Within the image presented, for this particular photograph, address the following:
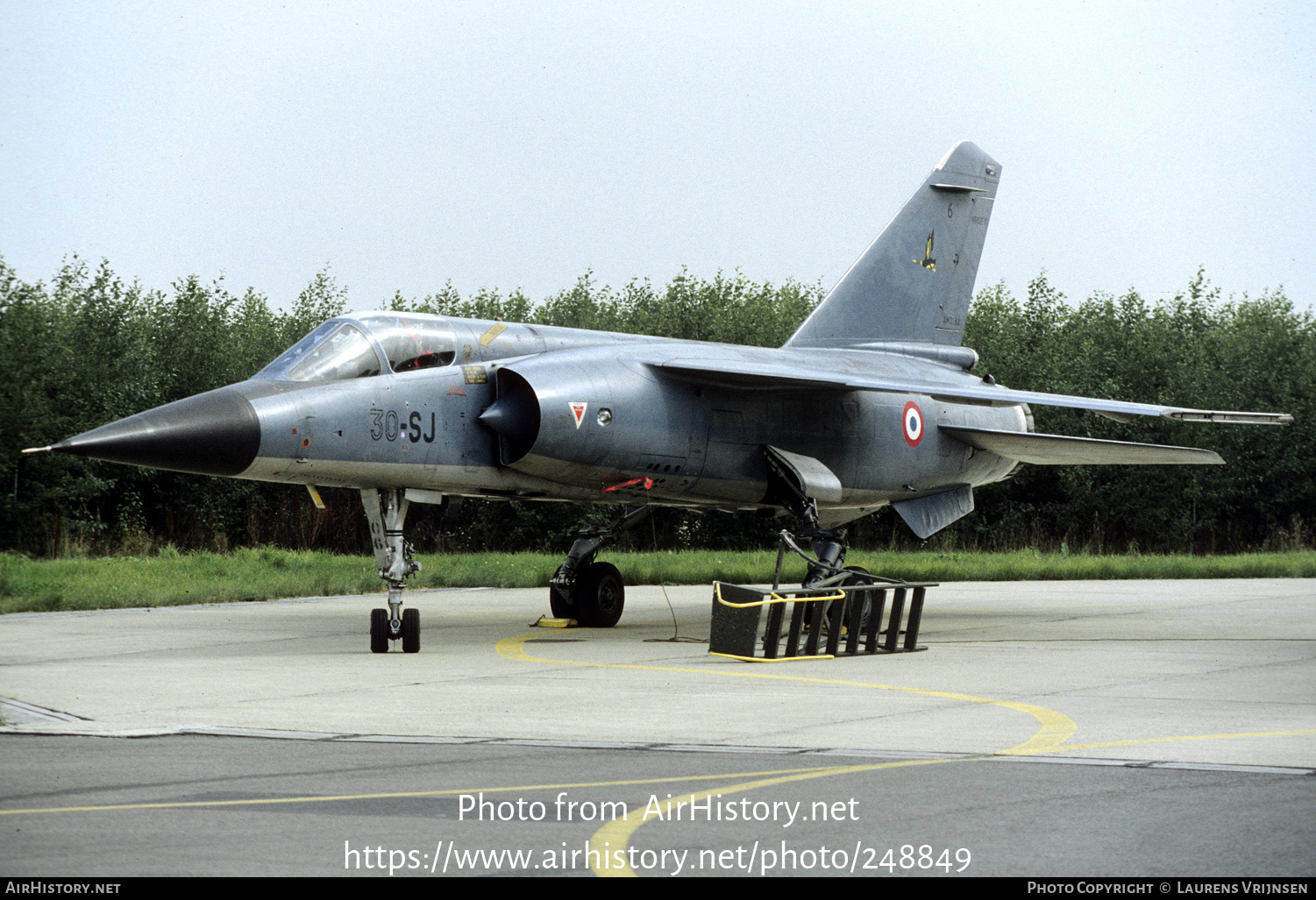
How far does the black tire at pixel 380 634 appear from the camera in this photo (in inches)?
499

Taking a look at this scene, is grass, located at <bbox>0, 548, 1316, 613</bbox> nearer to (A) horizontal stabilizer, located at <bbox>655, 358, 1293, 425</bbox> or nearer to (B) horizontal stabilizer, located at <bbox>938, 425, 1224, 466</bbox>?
(B) horizontal stabilizer, located at <bbox>938, 425, 1224, 466</bbox>

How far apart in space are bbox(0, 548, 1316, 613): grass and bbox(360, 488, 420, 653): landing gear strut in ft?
21.5

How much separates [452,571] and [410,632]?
40.4 feet

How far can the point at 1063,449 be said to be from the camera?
17.8 meters

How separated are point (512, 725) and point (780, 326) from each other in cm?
3711

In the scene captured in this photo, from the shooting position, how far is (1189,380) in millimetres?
→ 39469

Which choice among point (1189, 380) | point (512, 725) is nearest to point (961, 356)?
point (512, 725)

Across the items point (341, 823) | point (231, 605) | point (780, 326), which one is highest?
point (780, 326)

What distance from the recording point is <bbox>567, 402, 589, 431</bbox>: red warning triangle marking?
13.4 metres

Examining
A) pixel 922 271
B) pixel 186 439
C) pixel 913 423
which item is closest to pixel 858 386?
pixel 913 423

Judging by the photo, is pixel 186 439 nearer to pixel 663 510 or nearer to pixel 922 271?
pixel 922 271

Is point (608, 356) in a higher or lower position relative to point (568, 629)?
higher

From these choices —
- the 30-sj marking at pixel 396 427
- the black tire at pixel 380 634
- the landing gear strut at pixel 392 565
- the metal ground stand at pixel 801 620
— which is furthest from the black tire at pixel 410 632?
the metal ground stand at pixel 801 620
